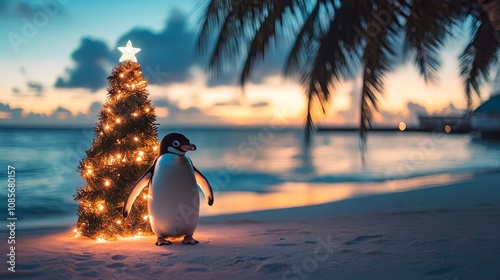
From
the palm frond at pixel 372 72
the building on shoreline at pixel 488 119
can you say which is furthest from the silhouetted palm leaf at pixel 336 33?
the building on shoreline at pixel 488 119

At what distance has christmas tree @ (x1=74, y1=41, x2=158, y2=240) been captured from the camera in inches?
200

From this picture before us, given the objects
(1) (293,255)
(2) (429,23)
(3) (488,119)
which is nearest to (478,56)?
(2) (429,23)

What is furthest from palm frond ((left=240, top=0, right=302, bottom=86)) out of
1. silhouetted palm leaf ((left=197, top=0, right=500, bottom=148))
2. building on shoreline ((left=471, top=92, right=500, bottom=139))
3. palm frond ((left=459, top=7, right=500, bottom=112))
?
building on shoreline ((left=471, top=92, right=500, bottom=139))

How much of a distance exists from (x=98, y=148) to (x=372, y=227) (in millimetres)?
3342

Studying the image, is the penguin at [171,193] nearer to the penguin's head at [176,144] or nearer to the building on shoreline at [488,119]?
the penguin's head at [176,144]

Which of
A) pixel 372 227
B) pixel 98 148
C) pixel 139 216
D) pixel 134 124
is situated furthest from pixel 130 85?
pixel 372 227

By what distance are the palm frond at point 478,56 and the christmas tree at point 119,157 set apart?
173 inches

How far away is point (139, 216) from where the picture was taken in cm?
522

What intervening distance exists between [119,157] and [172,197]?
84 cm

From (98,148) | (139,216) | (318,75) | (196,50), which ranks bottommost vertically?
(139,216)

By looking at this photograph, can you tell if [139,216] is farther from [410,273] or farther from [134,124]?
[410,273]

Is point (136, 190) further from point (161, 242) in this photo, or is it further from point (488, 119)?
point (488, 119)

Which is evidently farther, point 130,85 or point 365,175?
point 365,175

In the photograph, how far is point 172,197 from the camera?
475cm
